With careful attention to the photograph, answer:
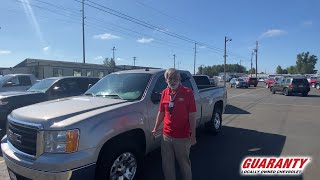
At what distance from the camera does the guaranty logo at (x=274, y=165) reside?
5.55 metres

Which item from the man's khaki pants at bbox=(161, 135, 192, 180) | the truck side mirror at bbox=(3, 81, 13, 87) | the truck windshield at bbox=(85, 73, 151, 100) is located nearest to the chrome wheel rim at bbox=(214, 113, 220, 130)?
the truck windshield at bbox=(85, 73, 151, 100)

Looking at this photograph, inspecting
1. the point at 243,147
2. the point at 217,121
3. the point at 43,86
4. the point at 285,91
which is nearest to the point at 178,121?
the point at 243,147

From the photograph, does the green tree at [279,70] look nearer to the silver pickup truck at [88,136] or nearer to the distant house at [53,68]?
the distant house at [53,68]

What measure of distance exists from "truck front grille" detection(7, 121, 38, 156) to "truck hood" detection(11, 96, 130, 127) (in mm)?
110

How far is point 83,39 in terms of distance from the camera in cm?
3775

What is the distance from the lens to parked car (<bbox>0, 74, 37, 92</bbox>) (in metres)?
13.6

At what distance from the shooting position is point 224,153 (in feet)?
22.0

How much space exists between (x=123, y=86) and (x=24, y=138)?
2.06 m

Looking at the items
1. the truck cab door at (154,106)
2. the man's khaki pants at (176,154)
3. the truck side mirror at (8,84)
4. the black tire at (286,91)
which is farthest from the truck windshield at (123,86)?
the black tire at (286,91)

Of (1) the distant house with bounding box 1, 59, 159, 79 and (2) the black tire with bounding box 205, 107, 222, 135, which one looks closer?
(2) the black tire with bounding box 205, 107, 222, 135

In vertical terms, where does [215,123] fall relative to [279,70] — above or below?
below

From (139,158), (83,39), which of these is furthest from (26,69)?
(139,158)

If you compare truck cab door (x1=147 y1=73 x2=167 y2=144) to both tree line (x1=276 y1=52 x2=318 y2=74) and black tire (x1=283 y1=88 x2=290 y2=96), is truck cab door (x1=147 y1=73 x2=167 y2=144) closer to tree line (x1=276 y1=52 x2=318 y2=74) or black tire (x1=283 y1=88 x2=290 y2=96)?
black tire (x1=283 y1=88 x2=290 y2=96)

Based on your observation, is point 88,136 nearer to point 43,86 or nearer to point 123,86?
point 123,86
